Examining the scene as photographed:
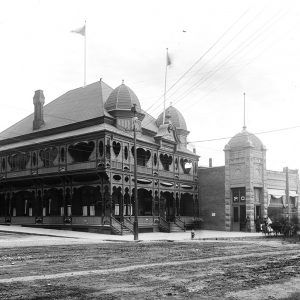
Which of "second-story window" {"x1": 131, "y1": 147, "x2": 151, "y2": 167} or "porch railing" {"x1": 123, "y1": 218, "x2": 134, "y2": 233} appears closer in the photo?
"porch railing" {"x1": 123, "y1": 218, "x2": 134, "y2": 233}

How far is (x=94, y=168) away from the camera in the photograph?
36469 mm

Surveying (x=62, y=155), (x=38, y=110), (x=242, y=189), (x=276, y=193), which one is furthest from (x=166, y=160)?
(x=38, y=110)

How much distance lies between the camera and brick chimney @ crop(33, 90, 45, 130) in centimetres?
4462

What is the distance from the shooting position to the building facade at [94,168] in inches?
1459

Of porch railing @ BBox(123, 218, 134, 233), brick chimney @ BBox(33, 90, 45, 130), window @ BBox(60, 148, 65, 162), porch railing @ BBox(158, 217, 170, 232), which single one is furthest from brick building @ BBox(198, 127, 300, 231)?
brick chimney @ BBox(33, 90, 45, 130)

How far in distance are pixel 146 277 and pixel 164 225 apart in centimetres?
2991

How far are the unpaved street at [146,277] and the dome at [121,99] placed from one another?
25236 mm

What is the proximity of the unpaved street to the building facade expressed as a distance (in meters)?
20.4

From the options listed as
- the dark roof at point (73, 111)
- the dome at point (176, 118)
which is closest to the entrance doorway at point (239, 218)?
the dark roof at point (73, 111)

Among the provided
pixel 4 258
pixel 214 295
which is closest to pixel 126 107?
pixel 4 258

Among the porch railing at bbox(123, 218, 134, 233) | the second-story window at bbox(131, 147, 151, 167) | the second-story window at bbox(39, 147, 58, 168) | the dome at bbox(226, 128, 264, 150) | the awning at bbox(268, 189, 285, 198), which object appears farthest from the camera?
the awning at bbox(268, 189, 285, 198)

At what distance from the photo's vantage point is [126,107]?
40.2m

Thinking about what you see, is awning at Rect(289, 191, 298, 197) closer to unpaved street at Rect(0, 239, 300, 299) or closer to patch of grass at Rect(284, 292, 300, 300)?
unpaved street at Rect(0, 239, 300, 299)

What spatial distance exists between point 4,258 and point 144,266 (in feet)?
17.2
